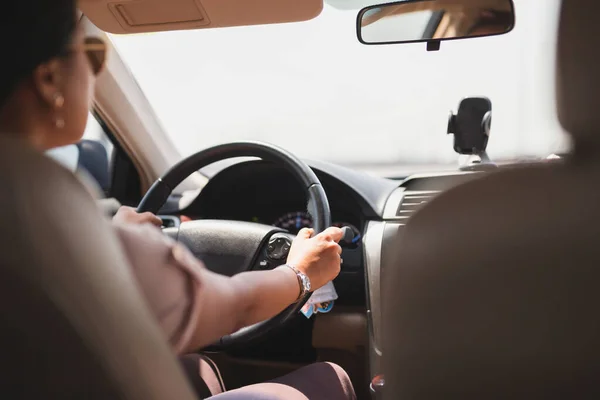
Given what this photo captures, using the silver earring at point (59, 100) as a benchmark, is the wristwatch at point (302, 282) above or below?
below

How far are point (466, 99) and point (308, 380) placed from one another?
4.65 ft

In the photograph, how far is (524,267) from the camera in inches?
33.7

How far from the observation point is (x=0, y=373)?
0.80 m

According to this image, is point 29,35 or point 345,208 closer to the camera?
point 29,35

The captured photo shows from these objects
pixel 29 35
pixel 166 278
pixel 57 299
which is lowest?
pixel 166 278

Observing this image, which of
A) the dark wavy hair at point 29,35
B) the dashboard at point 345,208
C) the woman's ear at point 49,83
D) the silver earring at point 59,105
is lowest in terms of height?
the dashboard at point 345,208

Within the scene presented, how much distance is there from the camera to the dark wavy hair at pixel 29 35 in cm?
82

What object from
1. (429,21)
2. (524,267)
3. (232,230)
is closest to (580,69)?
(524,267)

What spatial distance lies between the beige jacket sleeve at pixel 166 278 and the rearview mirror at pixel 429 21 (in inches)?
47.2

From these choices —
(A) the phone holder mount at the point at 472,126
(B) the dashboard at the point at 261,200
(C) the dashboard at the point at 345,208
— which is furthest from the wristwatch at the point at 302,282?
(A) the phone holder mount at the point at 472,126

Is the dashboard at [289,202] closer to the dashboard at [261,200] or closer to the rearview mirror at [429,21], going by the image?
the dashboard at [261,200]

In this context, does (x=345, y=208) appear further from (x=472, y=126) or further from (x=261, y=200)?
(x=472, y=126)

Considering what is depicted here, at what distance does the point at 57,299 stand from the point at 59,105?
29cm

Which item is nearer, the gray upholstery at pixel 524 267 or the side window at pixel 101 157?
the gray upholstery at pixel 524 267
